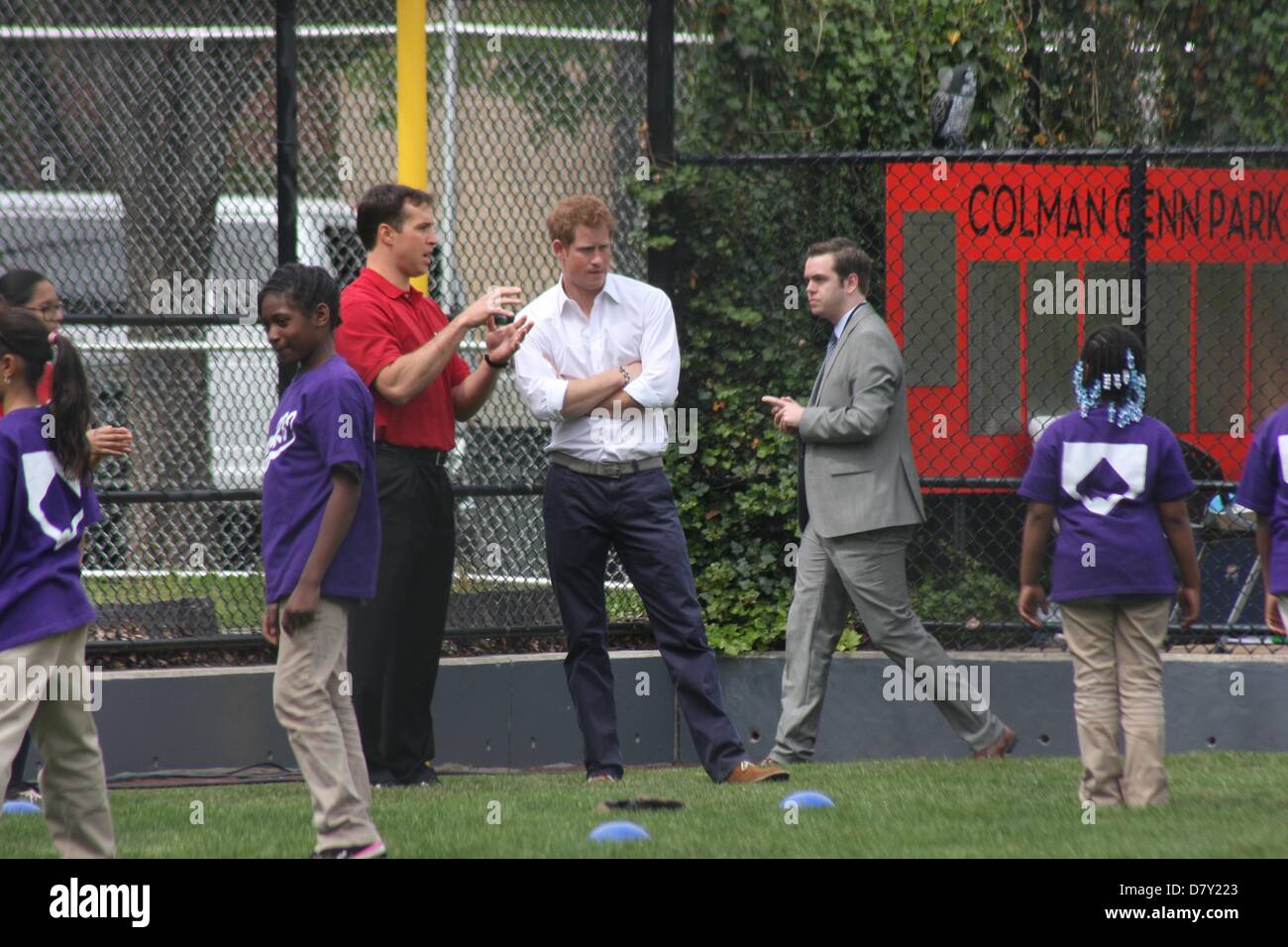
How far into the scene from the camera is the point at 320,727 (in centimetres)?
493

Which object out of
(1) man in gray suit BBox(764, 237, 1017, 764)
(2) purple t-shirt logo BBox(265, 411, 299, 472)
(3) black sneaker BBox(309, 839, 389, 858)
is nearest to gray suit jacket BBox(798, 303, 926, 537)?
(1) man in gray suit BBox(764, 237, 1017, 764)

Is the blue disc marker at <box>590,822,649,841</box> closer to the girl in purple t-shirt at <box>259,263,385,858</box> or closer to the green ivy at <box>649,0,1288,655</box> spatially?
the girl in purple t-shirt at <box>259,263,385,858</box>

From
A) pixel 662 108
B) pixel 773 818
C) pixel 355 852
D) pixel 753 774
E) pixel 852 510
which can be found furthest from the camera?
pixel 662 108

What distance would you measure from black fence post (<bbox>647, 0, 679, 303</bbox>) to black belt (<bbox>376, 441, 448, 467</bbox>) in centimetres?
226

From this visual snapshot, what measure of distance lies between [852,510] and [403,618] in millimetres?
1980

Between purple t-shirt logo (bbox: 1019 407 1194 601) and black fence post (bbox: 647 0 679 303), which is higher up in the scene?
black fence post (bbox: 647 0 679 303)

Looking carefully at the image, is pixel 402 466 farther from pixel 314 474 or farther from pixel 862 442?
pixel 862 442

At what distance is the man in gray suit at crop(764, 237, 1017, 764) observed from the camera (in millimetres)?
7387

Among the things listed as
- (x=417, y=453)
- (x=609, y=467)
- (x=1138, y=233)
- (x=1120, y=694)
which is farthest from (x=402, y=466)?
(x=1138, y=233)

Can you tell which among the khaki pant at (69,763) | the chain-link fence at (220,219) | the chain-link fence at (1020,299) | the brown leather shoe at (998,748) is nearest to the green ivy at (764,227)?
the chain-link fence at (1020,299)

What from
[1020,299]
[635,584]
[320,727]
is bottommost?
[320,727]
